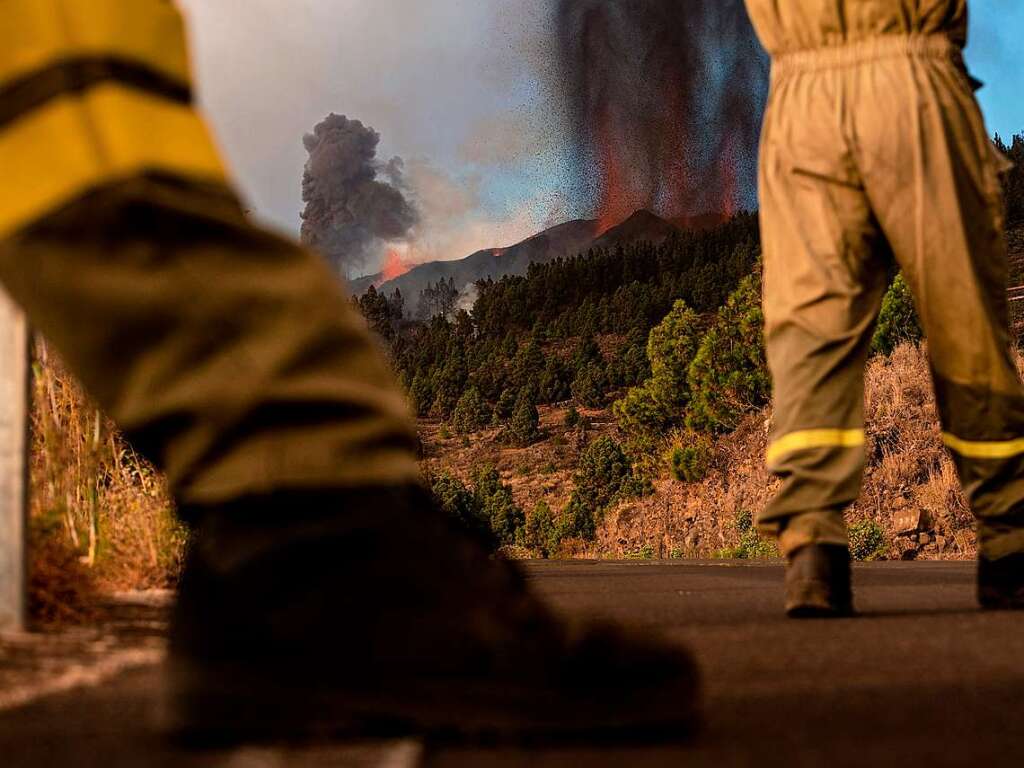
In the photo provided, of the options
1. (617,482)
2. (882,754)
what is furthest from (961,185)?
(617,482)

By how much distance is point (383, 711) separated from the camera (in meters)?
1.45

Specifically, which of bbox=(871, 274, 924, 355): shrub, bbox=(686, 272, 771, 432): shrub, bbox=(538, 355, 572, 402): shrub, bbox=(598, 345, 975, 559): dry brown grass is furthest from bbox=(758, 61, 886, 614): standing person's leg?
bbox=(538, 355, 572, 402): shrub

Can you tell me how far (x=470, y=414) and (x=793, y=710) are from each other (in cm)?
3487

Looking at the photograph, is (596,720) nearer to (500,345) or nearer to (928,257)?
(928,257)

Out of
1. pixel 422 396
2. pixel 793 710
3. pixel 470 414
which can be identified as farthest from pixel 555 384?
pixel 793 710

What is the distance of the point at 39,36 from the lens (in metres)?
1.46

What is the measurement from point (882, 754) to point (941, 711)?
35 centimetres

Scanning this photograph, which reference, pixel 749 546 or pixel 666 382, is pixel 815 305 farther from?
pixel 666 382

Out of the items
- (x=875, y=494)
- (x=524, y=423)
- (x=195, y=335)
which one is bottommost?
(x=875, y=494)

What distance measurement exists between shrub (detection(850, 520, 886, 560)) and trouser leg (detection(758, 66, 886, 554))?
8.51 m

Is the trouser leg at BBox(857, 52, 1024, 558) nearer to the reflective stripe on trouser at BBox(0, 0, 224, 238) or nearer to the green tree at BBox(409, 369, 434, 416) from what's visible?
the reflective stripe on trouser at BBox(0, 0, 224, 238)

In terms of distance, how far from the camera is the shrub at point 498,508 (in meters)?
24.3

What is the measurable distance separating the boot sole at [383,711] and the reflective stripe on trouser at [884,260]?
2.07 metres

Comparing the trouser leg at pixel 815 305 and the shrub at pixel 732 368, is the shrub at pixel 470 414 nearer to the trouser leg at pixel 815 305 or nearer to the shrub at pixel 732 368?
the shrub at pixel 732 368
